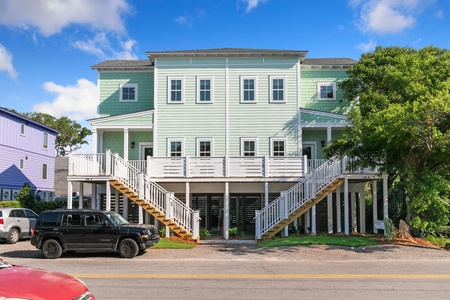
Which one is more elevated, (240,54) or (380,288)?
(240,54)

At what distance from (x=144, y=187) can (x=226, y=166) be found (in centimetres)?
411

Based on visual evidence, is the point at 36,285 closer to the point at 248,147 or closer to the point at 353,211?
the point at 248,147

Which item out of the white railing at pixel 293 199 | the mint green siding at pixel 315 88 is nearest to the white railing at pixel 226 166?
the white railing at pixel 293 199

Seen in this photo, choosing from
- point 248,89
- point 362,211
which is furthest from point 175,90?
point 362,211

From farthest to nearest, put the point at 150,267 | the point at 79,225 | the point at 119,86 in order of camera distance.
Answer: the point at 119,86 < the point at 79,225 < the point at 150,267

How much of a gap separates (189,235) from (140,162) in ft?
17.3

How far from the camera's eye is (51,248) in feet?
49.9

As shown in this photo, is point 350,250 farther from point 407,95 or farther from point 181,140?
point 181,140

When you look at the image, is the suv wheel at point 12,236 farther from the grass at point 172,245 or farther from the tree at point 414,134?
the tree at point 414,134

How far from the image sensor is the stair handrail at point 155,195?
757 inches

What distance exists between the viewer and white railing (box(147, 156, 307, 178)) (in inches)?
832

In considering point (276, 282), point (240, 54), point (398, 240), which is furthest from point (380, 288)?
point (240, 54)

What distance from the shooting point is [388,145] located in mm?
16656

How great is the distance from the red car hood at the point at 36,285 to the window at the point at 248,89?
18.8 m
